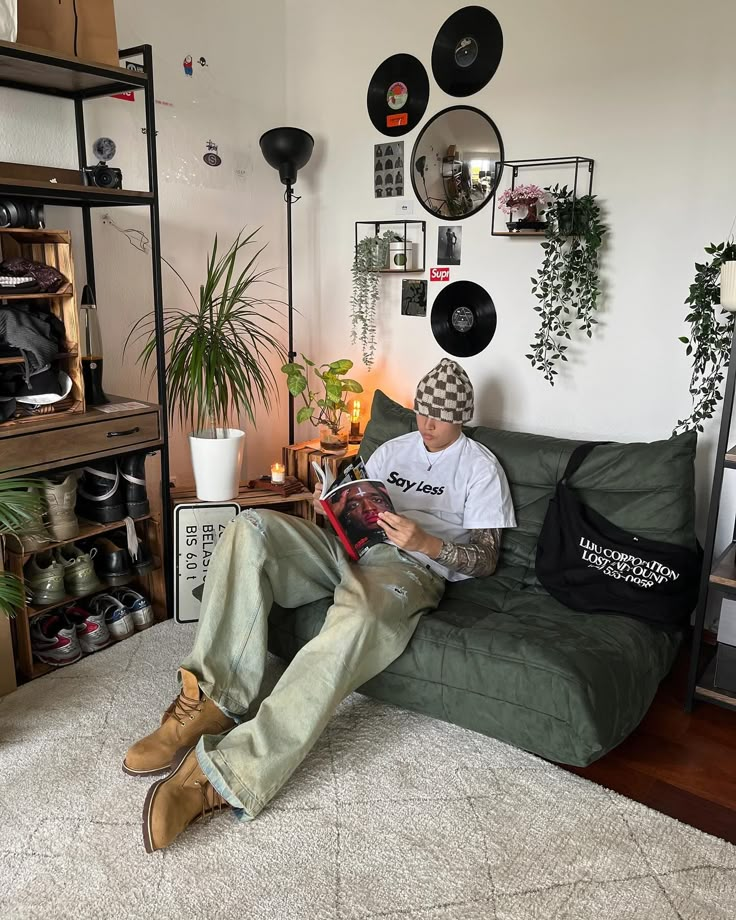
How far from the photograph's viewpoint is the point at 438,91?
312 centimetres

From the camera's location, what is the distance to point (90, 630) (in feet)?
8.68

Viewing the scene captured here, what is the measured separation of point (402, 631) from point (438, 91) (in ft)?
7.15

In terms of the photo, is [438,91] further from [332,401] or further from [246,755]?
[246,755]

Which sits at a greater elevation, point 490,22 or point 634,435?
point 490,22

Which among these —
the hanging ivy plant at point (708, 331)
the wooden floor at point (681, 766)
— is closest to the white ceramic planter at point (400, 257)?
the hanging ivy plant at point (708, 331)

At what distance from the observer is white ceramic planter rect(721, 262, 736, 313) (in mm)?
2068

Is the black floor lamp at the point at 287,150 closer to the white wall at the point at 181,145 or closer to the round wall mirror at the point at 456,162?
the white wall at the point at 181,145

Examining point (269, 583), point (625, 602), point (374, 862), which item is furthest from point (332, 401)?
point (374, 862)

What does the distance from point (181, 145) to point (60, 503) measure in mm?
1587

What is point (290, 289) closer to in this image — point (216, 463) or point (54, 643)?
point (216, 463)

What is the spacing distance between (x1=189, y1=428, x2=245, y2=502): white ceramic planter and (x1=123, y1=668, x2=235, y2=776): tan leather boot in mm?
889

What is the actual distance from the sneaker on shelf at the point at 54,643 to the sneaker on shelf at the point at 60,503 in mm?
304

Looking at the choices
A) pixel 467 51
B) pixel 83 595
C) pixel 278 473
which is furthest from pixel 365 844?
pixel 467 51

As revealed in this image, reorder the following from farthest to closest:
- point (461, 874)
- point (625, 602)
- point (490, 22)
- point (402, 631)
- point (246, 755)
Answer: point (490, 22), point (625, 602), point (402, 631), point (246, 755), point (461, 874)
